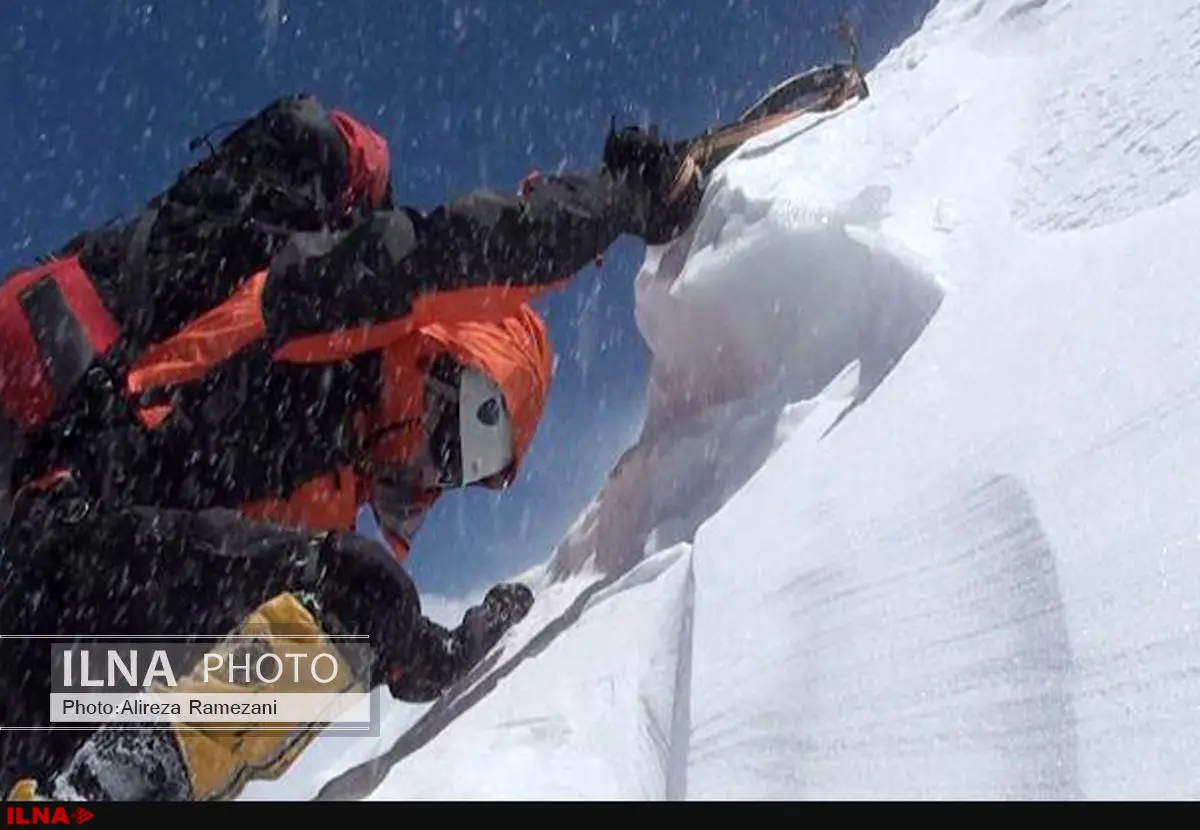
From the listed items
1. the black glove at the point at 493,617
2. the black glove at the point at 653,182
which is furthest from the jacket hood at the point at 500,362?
the black glove at the point at 653,182

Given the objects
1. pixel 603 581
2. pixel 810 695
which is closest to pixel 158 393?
pixel 603 581

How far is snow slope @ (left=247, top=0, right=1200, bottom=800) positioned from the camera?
5.10ft

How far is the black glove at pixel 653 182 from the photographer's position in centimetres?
318

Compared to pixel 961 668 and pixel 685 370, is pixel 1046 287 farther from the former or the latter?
pixel 685 370
